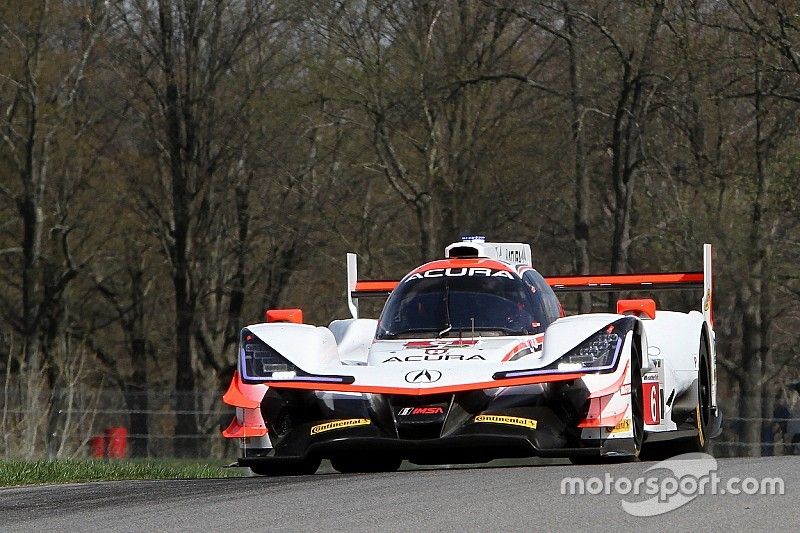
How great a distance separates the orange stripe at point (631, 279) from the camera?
44.9ft

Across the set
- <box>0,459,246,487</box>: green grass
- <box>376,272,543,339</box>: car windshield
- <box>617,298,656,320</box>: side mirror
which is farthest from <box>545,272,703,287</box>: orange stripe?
<box>0,459,246,487</box>: green grass

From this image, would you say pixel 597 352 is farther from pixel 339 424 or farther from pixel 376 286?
pixel 376 286

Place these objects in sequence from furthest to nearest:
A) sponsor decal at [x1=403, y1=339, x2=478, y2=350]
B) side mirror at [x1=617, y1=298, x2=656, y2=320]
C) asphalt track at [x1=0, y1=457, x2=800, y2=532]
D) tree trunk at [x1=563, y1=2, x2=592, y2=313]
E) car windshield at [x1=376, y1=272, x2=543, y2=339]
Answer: tree trunk at [x1=563, y1=2, x2=592, y2=313]
side mirror at [x1=617, y1=298, x2=656, y2=320]
car windshield at [x1=376, y1=272, x2=543, y2=339]
sponsor decal at [x1=403, y1=339, x2=478, y2=350]
asphalt track at [x1=0, y1=457, x2=800, y2=532]

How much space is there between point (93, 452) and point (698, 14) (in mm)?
13609

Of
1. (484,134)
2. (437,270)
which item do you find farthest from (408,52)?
(437,270)

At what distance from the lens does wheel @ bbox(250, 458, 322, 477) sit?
1028 centimetres

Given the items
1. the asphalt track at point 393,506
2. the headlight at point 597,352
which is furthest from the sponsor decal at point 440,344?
the asphalt track at point 393,506

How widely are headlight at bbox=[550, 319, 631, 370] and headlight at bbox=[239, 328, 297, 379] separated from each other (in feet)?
5.53

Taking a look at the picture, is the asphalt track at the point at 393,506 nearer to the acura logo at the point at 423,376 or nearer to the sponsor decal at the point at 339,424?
the sponsor decal at the point at 339,424

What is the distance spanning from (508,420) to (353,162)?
2520cm

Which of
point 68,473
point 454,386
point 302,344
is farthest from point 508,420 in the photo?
point 68,473

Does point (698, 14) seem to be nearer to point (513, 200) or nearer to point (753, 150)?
point (753, 150)

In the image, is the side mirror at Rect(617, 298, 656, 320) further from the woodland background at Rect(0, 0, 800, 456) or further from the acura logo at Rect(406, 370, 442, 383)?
the woodland background at Rect(0, 0, 800, 456)

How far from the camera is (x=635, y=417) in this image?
1022 centimetres
